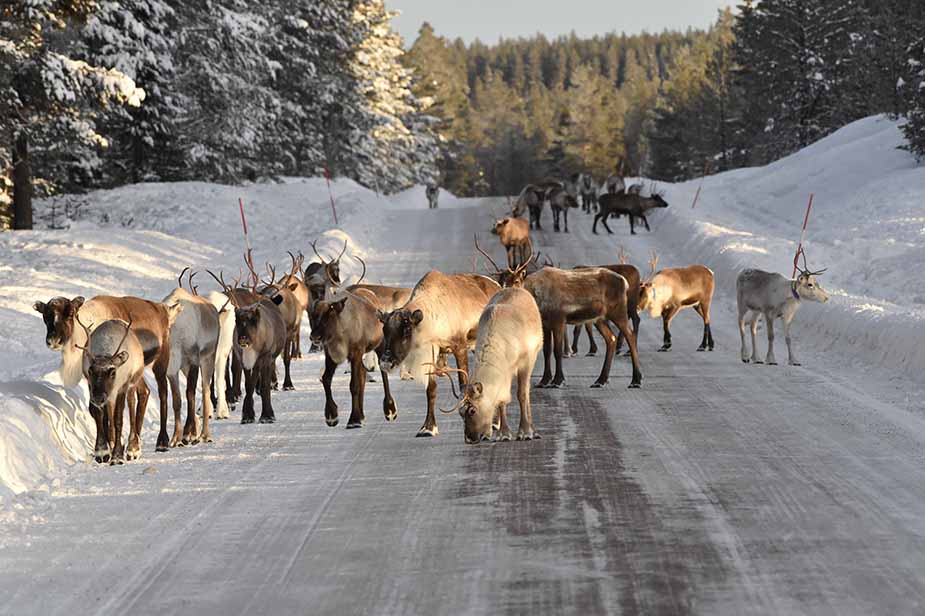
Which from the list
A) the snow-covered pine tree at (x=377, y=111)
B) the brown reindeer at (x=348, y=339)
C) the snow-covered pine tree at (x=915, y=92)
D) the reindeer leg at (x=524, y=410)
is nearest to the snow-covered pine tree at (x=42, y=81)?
the brown reindeer at (x=348, y=339)

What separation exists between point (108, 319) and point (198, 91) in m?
38.0

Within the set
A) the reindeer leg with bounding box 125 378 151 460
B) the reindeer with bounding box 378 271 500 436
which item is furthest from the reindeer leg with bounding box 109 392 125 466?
A: the reindeer with bounding box 378 271 500 436

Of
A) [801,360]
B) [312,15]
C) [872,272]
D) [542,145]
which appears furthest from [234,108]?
[542,145]

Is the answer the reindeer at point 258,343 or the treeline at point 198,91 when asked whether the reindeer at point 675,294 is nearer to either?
the reindeer at point 258,343

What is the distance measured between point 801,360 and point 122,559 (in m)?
12.2

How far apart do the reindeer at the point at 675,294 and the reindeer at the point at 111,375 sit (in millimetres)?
10050

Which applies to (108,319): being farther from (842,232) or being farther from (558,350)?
(842,232)

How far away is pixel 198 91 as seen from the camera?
4684 centimetres

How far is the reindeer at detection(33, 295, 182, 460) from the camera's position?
33.9 feet

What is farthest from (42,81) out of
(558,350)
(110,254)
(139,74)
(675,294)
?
(558,350)

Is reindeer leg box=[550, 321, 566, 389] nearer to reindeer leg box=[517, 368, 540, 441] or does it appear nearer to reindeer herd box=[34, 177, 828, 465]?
reindeer herd box=[34, 177, 828, 465]

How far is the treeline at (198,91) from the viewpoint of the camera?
26672 millimetres

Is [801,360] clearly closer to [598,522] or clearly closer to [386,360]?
[386,360]

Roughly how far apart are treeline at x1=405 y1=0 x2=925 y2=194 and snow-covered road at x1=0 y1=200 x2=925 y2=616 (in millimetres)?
31956
